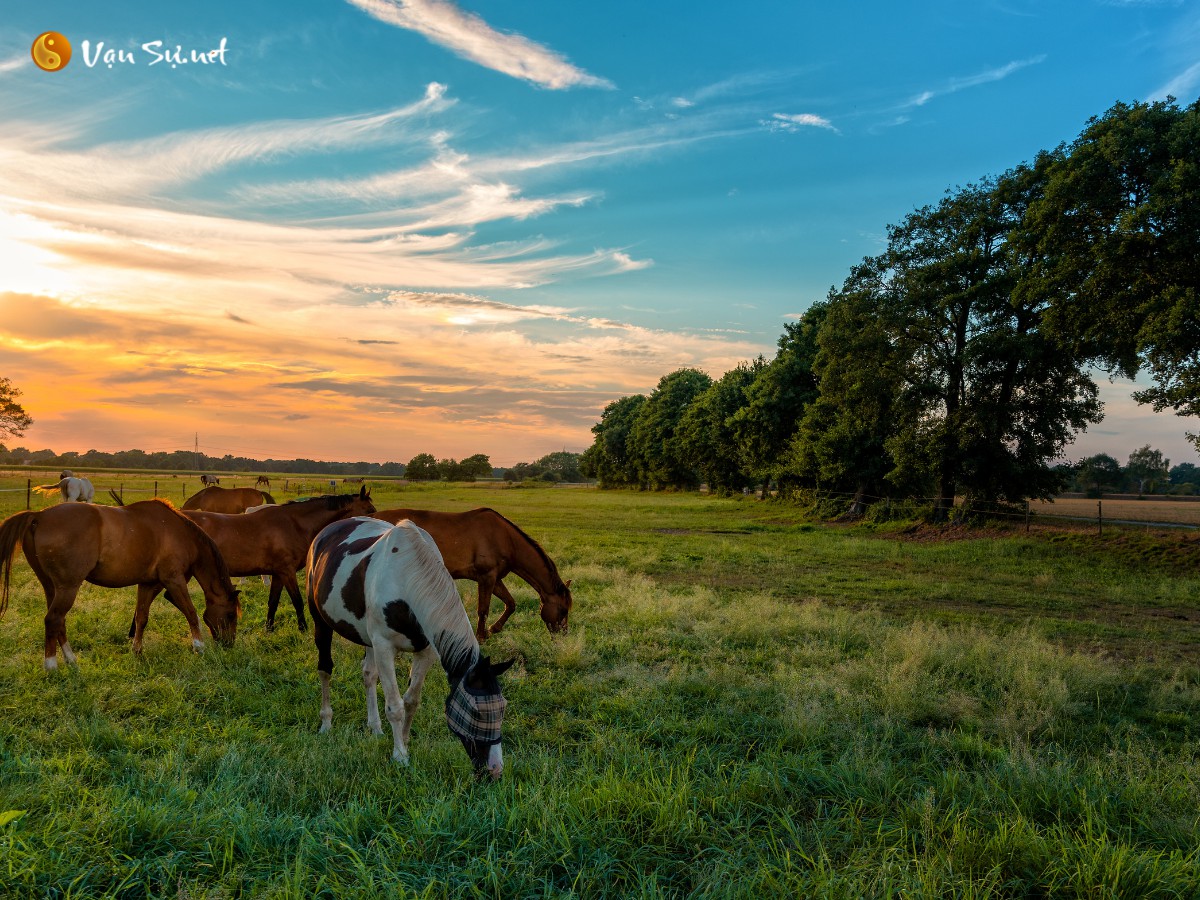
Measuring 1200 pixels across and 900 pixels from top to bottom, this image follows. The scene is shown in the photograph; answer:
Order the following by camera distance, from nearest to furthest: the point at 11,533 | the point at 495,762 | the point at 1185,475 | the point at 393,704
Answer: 1. the point at 495,762
2. the point at 393,704
3. the point at 11,533
4. the point at 1185,475

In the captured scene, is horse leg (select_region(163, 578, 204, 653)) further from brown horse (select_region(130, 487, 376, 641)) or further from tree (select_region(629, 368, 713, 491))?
tree (select_region(629, 368, 713, 491))

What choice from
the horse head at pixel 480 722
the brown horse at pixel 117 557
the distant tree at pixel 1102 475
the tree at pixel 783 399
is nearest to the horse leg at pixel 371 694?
the horse head at pixel 480 722

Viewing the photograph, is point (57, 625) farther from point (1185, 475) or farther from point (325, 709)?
point (1185, 475)

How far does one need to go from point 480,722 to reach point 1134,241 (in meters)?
20.9

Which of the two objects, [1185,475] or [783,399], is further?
[1185,475]

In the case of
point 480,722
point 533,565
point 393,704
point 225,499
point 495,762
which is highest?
point 225,499

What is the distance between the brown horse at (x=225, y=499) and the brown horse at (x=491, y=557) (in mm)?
6731

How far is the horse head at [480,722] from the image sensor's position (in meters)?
4.30

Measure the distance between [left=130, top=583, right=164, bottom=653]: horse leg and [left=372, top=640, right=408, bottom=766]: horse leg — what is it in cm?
425

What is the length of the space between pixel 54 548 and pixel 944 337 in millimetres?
28610

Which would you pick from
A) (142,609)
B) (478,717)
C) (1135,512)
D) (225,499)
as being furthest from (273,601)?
(1135,512)

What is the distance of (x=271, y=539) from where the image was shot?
9.41 meters

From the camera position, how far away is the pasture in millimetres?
3297

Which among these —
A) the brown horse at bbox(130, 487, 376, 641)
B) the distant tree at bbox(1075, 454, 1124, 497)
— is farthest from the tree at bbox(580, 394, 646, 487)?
the brown horse at bbox(130, 487, 376, 641)
